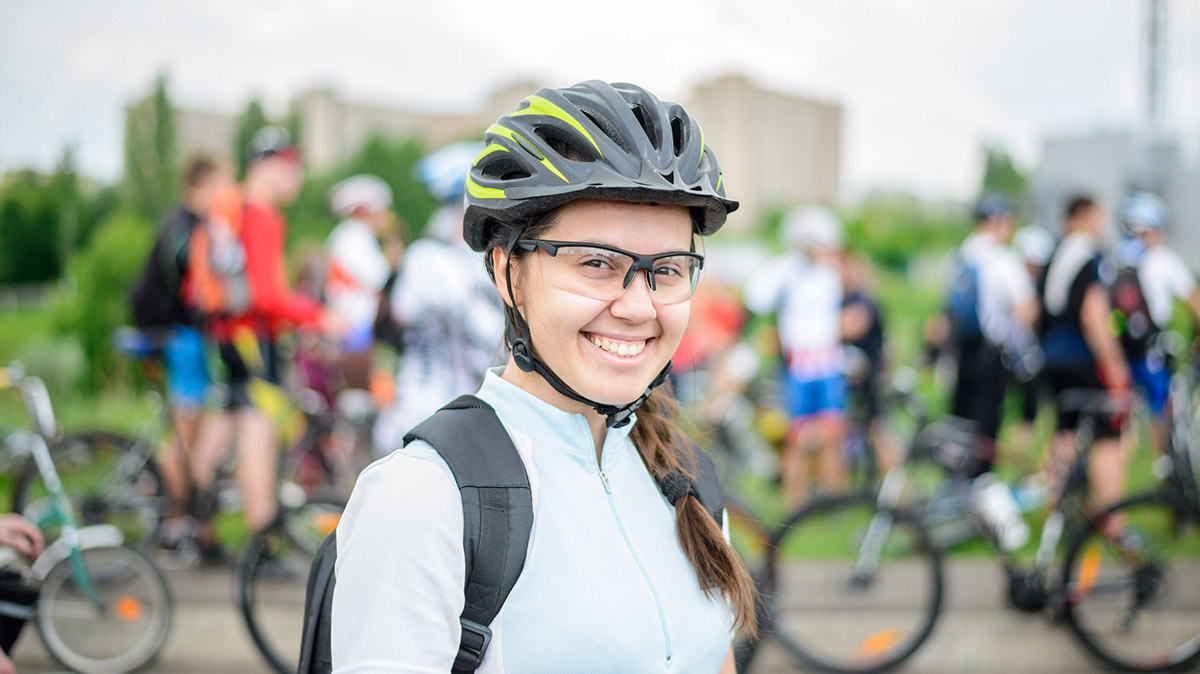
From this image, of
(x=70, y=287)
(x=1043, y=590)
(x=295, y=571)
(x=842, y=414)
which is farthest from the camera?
(x=70, y=287)

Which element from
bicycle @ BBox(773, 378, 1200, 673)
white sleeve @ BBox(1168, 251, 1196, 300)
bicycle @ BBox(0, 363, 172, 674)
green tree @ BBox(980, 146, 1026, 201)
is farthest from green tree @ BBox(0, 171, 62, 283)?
green tree @ BBox(980, 146, 1026, 201)

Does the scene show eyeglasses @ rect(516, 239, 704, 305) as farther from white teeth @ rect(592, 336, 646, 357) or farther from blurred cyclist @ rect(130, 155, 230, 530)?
blurred cyclist @ rect(130, 155, 230, 530)

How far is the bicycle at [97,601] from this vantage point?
3.77m

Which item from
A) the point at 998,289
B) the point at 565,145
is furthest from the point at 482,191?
the point at 998,289

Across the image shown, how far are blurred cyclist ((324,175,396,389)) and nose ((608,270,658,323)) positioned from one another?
5605mm

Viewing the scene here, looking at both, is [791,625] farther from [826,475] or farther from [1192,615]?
[826,475]

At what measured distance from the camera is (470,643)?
116 cm

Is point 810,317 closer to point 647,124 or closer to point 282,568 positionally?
point 282,568

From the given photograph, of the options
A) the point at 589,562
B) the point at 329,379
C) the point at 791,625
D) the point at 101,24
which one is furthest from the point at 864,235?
the point at 589,562

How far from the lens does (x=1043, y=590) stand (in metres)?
4.23

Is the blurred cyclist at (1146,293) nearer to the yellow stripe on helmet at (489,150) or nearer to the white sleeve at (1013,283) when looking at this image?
the white sleeve at (1013,283)

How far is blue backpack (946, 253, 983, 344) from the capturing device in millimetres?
6094

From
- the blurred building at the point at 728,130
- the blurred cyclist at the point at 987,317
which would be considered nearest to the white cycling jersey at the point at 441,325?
the blurred cyclist at the point at 987,317

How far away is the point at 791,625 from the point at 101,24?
739 cm
